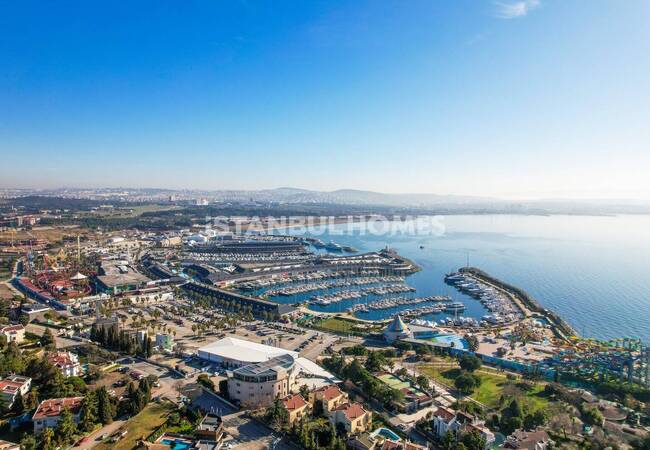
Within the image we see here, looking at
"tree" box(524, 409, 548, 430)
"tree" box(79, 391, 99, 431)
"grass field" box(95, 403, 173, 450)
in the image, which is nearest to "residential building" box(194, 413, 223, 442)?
"grass field" box(95, 403, 173, 450)

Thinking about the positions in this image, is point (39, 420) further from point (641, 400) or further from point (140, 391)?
point (641, 400)

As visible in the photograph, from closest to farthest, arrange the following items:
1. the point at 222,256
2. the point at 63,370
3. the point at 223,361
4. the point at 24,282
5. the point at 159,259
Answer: the point at 63,370 → the point at 223,361 → the point at 24,282 → the point at 159,259 → the point at 222,256

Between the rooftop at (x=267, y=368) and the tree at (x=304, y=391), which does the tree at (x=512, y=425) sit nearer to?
the tree at (x=304, y=391)

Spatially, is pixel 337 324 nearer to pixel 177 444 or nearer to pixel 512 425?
pixel 512 425

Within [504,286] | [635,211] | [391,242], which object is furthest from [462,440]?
[635,211]

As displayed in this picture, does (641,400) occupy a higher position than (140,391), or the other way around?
(140,391)

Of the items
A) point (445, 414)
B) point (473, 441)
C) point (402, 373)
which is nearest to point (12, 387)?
point (402, 373)
